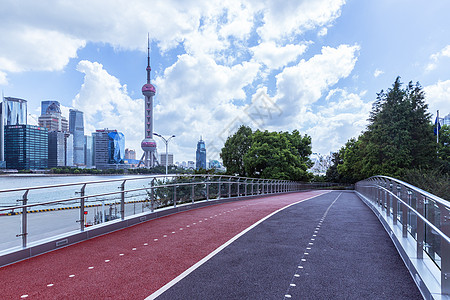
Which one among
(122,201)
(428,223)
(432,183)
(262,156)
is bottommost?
Answer: (432,183)

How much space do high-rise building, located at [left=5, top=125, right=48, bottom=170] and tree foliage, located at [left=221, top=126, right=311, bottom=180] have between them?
82.4 metres

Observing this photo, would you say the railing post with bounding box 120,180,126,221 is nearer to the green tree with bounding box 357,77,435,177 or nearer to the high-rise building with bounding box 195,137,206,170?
the green tree with bounding box 357,77,435,177

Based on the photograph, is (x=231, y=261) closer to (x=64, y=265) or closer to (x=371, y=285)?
(x=371, y=285)

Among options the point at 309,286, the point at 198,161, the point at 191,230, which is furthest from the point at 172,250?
the point at 198,161

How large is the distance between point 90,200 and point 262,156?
3357 centimetres

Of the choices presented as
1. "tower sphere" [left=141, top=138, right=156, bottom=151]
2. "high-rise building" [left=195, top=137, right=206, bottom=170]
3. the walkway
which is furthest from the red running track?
"tower sphere" [left=141, top=138, right=156, bottom=151]

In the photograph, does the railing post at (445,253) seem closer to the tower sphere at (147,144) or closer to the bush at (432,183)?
the bush at (432,183)

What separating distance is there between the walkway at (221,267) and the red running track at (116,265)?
1 cm

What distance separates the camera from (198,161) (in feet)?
495

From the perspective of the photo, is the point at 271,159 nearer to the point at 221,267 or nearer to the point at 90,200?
the point at 90,200

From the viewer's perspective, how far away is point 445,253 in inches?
113

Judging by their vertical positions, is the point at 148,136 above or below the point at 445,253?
above

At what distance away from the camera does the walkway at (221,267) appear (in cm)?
342

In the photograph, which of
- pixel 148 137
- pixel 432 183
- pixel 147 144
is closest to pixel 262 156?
pixel 432 183
